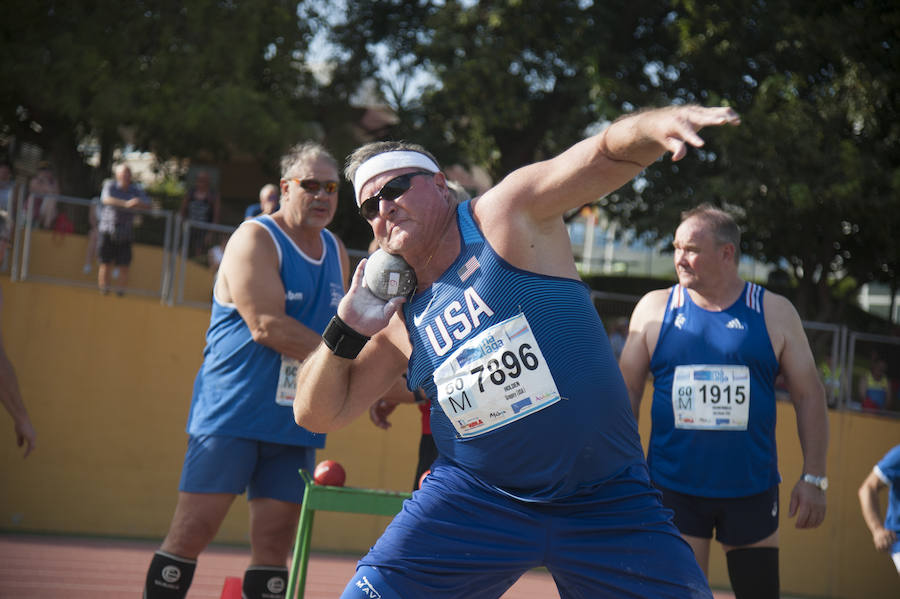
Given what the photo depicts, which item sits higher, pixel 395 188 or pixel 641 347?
pixel 395 188

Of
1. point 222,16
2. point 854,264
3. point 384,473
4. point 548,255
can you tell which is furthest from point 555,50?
point 548,255

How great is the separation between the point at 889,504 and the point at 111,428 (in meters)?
7.12

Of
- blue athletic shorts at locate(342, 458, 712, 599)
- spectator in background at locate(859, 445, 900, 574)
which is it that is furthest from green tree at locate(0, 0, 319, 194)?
blue athletic shorts at locate(342, 458, 712, 599)

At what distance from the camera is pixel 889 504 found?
17.5ft

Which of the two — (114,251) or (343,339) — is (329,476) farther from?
(114,251)

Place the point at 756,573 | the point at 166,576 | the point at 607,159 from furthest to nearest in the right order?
the point at 756,573 < the point at 166,576 < the point at 607,159

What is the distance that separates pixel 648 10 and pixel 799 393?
53.4ft

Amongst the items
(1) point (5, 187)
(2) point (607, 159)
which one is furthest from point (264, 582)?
→ (1) point (5, 187)

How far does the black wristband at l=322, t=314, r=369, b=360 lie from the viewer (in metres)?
2.97

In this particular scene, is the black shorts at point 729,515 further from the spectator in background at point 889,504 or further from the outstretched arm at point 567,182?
the outstretched arm at point 567,182

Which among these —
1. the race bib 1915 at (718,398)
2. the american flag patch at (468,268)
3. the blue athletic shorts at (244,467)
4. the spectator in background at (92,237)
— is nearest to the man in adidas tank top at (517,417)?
the american flag patch at (468,268)

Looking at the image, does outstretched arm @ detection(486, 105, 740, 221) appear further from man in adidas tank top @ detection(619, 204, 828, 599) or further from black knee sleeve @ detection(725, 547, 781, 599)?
black knee sleeve @ detection(725, 547, 781, 599)

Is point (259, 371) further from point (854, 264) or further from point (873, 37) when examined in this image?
point (854, 264)

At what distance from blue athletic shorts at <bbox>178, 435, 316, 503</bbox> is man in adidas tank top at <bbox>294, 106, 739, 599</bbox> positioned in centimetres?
155
